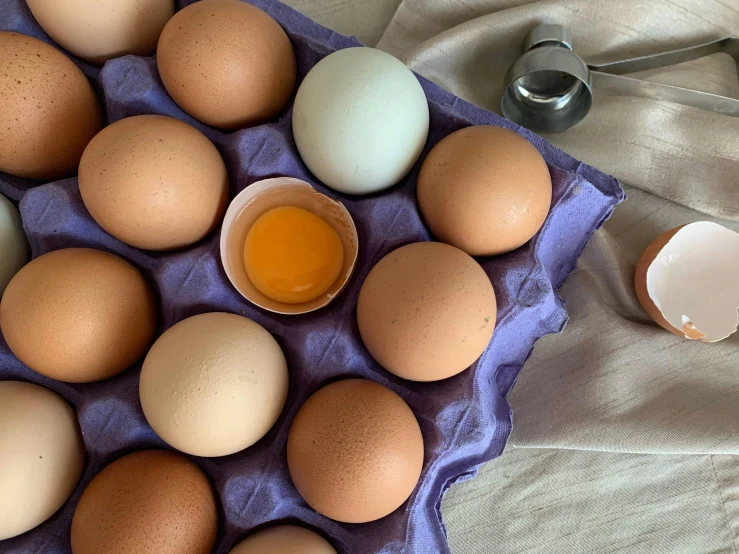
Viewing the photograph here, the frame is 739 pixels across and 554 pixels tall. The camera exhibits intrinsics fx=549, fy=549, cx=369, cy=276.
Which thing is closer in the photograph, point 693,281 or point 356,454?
point 356,454

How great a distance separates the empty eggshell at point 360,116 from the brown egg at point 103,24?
0.72ft

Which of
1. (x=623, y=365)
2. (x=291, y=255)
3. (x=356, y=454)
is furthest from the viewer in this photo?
(x=623, y=365)

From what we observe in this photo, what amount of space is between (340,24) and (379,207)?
0.41 meters

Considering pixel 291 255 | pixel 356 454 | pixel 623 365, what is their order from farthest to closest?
pixel 623 365, pixel 291 255, pixel 356 454

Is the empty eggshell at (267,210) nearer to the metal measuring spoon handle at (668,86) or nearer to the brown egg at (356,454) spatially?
the brown egg at (356,454)

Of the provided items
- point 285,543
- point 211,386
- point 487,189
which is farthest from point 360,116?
point 285,543

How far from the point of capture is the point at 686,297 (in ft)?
2.39

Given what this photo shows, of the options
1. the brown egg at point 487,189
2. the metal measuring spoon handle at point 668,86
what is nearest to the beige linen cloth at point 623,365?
the metal measuring spoon handle at point 668,86

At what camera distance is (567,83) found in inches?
30.2

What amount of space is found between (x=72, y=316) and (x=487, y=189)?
0.42 metres

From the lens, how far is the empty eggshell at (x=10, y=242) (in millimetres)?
621

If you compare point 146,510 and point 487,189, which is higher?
point 487,189

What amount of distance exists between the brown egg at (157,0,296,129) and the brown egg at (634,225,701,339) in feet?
1.63

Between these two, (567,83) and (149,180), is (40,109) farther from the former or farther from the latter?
(567,83)
